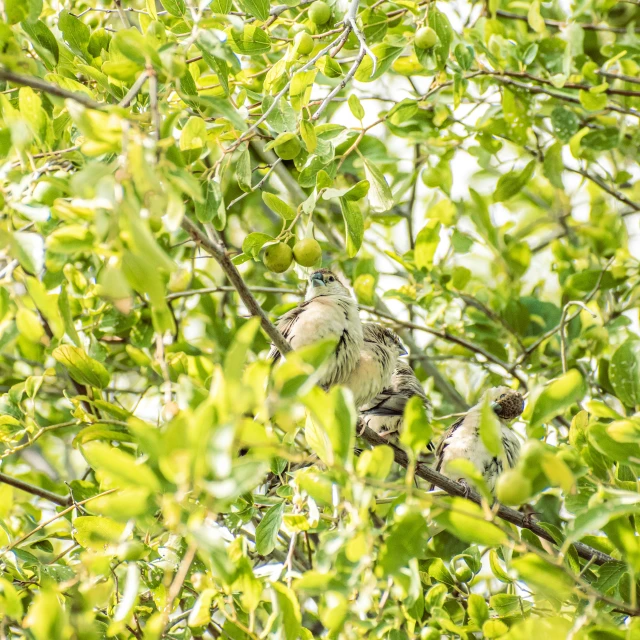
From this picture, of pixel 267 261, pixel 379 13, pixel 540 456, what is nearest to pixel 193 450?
pixel 540 456

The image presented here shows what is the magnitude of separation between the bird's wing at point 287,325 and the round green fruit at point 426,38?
156cm

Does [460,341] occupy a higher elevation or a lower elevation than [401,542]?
lower

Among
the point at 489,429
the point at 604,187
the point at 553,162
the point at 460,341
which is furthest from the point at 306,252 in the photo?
the point at 604,187

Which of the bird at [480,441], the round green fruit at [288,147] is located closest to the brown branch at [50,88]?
the round green fruit at [288,147]

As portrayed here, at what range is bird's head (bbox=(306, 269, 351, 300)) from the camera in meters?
4.63

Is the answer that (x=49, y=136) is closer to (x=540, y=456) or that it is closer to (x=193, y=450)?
(x=193, y=450)

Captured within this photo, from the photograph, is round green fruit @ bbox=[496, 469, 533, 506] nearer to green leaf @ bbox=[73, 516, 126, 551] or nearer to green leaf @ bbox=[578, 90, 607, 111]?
green leaf @ bbox=[73, 516, 126, 551]

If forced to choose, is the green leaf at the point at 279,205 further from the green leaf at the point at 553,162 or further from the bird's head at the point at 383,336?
the green leaf at the point at 553,162

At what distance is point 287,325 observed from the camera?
167 inches

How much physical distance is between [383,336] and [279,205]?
82.4 inches

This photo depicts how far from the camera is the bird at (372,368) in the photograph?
4.37m

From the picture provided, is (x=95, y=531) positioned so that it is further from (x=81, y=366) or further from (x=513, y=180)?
(x=513, y=180)

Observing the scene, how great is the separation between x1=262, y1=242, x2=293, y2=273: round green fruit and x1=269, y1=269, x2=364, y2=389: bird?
1156mm

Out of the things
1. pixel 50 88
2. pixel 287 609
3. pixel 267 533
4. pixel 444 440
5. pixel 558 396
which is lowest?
pixel 444 440
